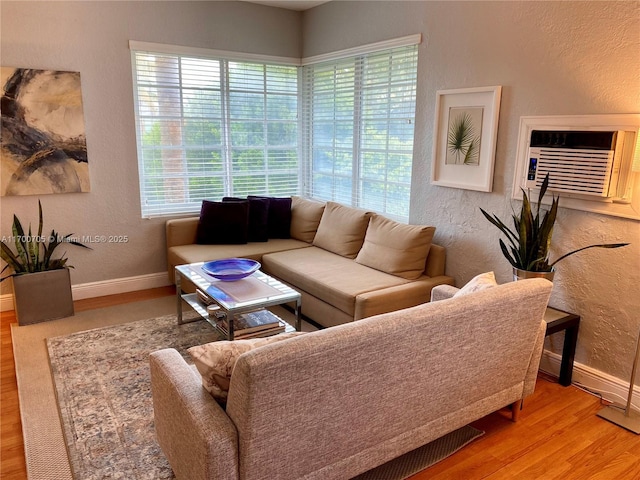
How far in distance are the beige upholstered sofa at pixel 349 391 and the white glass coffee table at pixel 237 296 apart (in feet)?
2.74

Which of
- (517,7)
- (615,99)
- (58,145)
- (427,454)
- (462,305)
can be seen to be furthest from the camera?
(58,145)

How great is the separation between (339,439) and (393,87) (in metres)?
2.99

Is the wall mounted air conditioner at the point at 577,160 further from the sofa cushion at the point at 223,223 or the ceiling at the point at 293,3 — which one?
the ceiling at the point at 293,3

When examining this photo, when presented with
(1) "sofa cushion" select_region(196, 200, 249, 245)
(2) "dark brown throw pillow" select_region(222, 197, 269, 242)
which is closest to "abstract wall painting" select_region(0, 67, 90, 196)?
(1) "sofa cushion" select_region(196, 200, 249, 245)

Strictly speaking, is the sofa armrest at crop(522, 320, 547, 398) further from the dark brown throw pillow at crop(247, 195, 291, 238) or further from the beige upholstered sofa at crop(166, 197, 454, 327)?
the dark brown throw pillow at crop(247, 195, 291, 238)

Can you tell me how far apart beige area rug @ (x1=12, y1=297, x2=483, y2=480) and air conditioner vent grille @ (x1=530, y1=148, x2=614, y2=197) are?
145cm

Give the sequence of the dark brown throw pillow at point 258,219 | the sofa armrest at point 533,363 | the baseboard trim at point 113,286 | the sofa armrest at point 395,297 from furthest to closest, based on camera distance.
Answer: the dark brown throw pillow at point 258,219
the baseboard trim at point 113,286
the sofa armrest at point 395,297
the sofa armrest at point 533,363

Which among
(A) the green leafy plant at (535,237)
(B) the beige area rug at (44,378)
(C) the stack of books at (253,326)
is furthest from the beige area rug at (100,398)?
(A) the green leafy plant at (535,237)

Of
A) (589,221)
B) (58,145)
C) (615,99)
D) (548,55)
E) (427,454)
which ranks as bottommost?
(427,454)

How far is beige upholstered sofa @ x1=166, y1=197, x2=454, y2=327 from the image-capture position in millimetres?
3199

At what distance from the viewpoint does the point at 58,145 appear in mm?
3762

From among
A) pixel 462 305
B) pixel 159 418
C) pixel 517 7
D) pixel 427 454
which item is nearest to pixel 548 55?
pixel 517 7

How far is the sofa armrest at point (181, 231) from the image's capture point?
4250 mm

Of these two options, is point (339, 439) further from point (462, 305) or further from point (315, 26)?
point (315, 26)
